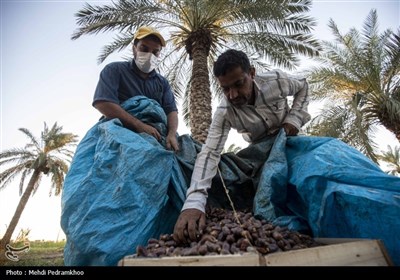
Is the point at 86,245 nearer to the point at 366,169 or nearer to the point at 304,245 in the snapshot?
the point at 304,245

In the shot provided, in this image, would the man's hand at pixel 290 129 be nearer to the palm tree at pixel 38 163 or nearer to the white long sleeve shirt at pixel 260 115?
the white long sleeve shirt at pixel 260 115

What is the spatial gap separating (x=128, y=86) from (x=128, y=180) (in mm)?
1255

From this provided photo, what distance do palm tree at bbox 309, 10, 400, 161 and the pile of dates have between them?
22.3 ft

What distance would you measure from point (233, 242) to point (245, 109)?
1274 millimetres

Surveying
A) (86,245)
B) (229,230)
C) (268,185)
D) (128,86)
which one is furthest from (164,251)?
(128,86)

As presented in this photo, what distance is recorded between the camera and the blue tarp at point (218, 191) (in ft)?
4.87

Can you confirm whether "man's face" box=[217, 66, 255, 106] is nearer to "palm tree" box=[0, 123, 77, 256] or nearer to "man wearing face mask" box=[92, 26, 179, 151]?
"man wearing face mask" box=[92, 26, 179, 151]

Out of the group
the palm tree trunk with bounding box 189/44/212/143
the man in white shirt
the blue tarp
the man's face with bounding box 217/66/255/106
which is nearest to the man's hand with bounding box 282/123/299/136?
the man in white shirt

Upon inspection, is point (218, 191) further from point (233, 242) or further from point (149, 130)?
point (233, 242)

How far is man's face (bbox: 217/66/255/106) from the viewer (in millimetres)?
2172

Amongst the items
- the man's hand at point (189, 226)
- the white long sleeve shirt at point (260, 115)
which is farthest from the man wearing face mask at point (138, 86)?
the man's hand at point (189, 226)

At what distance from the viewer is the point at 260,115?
2.42m

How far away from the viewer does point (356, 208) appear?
1.46 meters

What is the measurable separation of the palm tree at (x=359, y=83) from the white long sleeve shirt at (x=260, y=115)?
565 cm
